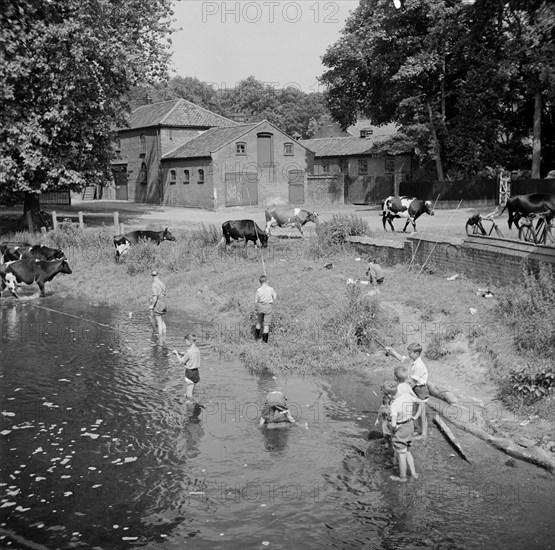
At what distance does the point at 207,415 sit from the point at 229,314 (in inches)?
355

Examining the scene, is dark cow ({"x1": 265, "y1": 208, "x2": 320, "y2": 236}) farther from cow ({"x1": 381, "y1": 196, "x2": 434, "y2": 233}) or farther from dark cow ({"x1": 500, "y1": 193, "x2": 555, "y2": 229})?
dark cow ({"x1": 500, "y1": 193, "x2": 555, "y2": 229})

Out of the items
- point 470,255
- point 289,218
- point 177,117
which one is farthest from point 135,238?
point 177,117

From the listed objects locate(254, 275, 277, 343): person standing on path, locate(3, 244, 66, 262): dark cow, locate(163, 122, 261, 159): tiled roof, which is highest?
locate(163, 122, 261, 159): tiled roof

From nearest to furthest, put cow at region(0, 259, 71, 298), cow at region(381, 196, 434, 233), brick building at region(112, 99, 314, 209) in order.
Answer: cow at region(0, 259, 71, 298)
cow at region(381, 196, 434, 233)
brick building at region(112, 99, 314, 209)

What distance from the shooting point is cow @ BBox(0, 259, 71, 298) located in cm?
2684

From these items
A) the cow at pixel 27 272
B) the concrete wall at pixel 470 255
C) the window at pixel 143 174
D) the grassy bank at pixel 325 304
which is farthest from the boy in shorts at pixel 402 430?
the window at pixel 143 174

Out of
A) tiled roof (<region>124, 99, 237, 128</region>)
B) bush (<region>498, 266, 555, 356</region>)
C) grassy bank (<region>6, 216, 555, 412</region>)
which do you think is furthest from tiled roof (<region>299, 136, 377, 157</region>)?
bush (<region>498, 266, 555, 356</region>)

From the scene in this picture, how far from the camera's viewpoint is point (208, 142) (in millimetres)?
56375

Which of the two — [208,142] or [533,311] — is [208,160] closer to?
[208,142]

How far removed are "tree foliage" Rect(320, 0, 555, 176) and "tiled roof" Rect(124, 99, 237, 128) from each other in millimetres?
15785

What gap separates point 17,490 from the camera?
36.0ft


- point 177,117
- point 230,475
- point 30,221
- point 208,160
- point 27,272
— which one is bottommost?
point 230,475

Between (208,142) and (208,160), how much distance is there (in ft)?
10.9

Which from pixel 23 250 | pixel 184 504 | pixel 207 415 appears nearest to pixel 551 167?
pixel 23 250
